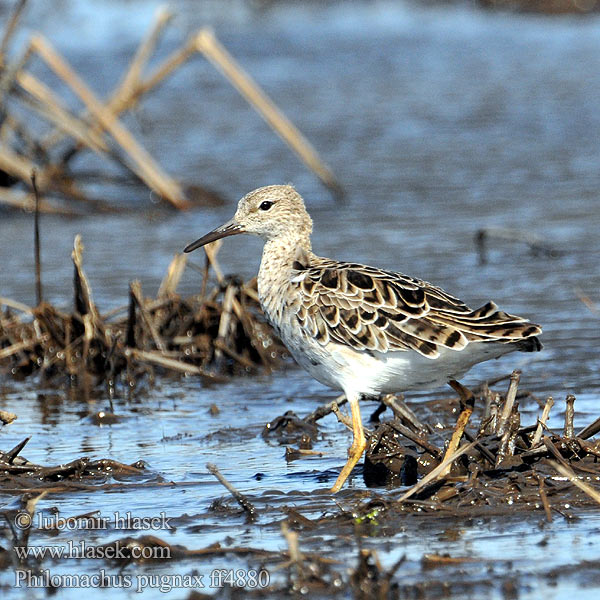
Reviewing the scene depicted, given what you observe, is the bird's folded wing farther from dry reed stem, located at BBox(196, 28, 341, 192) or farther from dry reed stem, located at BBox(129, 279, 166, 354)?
dry reed stem, located at BBox(196, 28, 341, 192)

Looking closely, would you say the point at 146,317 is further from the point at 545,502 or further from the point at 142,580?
the point at 545,502

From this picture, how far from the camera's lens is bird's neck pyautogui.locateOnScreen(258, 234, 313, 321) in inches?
233

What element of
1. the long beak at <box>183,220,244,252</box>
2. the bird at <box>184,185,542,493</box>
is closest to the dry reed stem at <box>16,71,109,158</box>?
the long beak at <box>183,220,244,252</box>

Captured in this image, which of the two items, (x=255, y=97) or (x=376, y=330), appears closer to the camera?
(x=376, y=330)

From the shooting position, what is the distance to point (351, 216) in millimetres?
12609

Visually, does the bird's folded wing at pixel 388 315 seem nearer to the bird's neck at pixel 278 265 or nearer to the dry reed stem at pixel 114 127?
the bird's neck at pixel 278 265

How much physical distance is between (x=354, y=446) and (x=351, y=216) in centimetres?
707

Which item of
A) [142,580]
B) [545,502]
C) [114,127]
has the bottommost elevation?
[142,580]

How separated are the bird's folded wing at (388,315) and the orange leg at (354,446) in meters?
0.34

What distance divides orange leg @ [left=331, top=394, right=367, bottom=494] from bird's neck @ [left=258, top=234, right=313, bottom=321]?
1.93 feet

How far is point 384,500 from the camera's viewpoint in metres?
5.08

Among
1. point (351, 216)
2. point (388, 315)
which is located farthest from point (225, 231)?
point (351, 216)

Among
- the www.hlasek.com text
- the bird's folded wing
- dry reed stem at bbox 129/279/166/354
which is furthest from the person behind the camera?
dry reed stem at bbox 129/279/166/354

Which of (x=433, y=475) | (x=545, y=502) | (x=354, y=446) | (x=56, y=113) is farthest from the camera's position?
(x=56, y=113)
